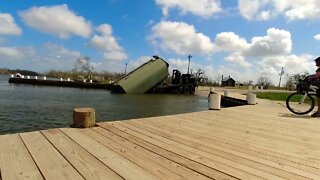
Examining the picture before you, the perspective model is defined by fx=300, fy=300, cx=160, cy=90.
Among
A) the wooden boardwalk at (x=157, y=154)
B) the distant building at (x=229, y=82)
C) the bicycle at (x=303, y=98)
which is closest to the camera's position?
the wooden boardwalk at (x=157, y=154)

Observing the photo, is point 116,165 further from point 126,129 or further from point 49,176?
point 126,129

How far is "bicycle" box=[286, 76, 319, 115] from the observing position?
1070cm

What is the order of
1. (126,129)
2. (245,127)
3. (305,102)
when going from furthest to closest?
(305,102), (245,127), (126,129)

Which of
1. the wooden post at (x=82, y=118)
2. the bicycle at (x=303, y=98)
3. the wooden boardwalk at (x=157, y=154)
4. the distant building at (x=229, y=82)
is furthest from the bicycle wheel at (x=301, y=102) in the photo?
the distant building at (x=229, y=82)

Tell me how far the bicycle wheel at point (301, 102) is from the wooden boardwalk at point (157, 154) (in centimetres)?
438

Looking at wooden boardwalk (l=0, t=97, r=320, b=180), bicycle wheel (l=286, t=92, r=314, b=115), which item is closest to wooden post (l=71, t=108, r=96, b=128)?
wooden boardwalk (l=0, t=97, r=320, b=180)

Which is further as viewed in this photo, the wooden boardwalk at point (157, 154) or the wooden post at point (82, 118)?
the wooden post at point (82, 118)

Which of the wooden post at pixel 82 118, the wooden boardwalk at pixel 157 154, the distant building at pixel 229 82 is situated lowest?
the wooden boardwalk at pixel 157 154

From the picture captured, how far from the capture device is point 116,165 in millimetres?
3883

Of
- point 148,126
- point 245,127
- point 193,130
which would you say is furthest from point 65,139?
point 245,127

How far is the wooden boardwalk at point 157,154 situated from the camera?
3.65m

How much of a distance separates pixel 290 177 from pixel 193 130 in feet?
10.8

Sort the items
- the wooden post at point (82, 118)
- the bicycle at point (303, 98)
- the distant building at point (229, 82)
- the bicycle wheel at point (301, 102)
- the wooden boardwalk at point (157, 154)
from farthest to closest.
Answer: the distant building at point (229, 82), the bicycle wheel at point (301, 102), the bicycle at point (303, 98), the wooden post at point (82, 118), the wooden boardwalk at point (157, 154)

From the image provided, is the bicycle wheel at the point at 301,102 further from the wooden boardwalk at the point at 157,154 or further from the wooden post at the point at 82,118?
the wooden post at the point at 82,118
